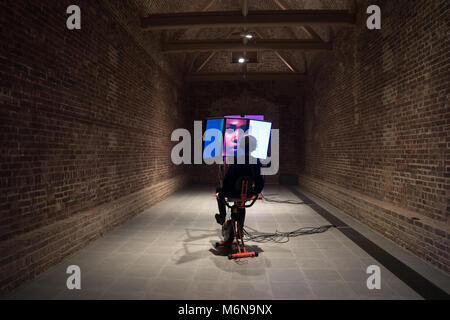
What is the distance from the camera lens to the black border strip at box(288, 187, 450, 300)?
256 cm

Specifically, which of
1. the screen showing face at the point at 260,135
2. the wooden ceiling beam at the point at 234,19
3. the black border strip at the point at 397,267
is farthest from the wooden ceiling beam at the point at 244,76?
the screen showing face at the point at 260,135

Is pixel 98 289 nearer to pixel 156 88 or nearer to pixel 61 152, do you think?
pixel 61 152

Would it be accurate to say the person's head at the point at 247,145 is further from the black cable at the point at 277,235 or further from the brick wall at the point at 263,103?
the brick wall at the point at 263,103

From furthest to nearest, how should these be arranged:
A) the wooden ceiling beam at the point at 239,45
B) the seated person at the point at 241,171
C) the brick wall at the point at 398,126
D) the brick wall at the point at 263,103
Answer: the brick wall at the point at 263,103, the wooden ceiling beam at the point at 239,45, the seated person at the point at 241,171, the brick wall at the point at 398,126

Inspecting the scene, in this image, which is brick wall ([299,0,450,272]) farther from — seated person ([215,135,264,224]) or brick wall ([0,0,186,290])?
brick wall ([0,0,186,290])

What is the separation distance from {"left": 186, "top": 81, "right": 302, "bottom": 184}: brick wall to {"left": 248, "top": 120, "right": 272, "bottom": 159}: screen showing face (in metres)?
8.06

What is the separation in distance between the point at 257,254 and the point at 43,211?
2667 millimetres

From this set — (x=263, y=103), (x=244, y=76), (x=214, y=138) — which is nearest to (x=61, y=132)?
(x=214, y=138)

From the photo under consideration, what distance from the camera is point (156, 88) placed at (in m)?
7.68

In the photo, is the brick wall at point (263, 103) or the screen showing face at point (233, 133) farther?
the brick wall at point (263, 103)

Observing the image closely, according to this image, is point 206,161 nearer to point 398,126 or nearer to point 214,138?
point 214,138

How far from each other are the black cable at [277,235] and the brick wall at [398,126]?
105 centimetres

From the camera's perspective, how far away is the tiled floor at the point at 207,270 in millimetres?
2578
